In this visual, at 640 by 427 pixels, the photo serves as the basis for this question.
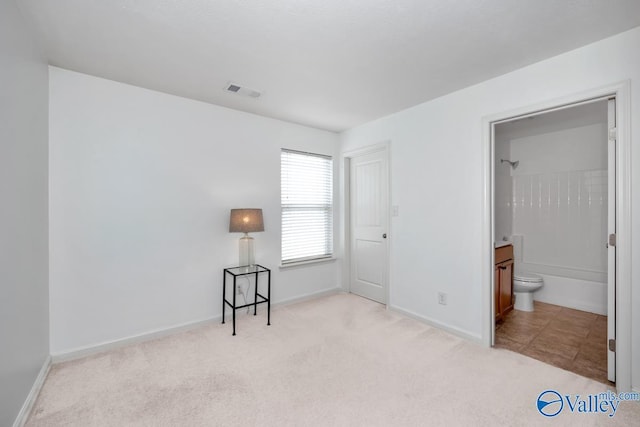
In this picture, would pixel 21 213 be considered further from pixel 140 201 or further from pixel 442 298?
pixel 442 298

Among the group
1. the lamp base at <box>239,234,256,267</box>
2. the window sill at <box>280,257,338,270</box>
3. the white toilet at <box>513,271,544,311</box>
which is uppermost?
the lamp base at <box>239,234,256,267</box>

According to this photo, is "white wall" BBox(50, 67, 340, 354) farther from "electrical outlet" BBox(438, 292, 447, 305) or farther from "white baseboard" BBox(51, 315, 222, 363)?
"electrical outlet" BBox(438, 292, 447, 305)

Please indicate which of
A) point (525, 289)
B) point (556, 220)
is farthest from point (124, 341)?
point (556, 220)

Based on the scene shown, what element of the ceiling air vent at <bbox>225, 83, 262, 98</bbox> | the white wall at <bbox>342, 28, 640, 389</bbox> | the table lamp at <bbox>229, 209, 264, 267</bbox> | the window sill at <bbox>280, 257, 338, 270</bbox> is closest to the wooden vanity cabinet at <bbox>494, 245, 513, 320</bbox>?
the white wall at <bbox>342, 28, 640, 389</bbox>

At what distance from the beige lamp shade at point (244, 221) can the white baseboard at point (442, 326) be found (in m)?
1.93

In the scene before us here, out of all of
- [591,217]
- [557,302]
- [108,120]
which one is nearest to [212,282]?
[108,120]

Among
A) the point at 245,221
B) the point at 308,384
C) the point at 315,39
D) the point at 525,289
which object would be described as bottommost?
the point at 308,384

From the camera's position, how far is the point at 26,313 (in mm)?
1831

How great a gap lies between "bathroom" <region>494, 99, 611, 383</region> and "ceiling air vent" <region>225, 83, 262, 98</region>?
303 cm

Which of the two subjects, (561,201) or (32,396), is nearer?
(32,396)

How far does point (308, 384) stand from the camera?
2066 millimetres

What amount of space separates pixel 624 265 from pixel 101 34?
3848 millimetres

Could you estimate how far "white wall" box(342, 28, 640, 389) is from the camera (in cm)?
195

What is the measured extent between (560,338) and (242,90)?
13.0 ft
